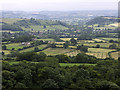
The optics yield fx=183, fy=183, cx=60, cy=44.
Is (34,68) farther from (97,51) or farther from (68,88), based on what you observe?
(97,51)

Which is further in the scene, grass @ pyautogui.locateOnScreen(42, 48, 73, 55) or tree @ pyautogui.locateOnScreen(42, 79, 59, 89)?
grass @ pyautogui.locateOnScreen(42, 48, 73, 55)

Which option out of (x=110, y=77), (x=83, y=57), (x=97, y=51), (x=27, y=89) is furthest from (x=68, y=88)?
(x=97, y=51)

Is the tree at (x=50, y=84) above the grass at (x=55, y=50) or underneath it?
above

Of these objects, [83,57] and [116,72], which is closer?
[116,72]

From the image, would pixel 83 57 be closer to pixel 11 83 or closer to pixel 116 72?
pixel 116 72

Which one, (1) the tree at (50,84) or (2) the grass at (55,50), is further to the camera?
(2) the grass at (55,50)

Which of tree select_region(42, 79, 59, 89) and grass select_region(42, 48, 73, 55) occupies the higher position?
tree select_region(42, 79, 59, 89)

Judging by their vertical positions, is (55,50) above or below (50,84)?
below

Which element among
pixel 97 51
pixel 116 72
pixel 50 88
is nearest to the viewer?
pixel 50 88

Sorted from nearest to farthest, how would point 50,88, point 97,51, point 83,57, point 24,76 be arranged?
point 50,88, point 24,76, point 83,57, point 97,51

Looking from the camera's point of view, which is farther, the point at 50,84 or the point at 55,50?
the point at 55,50
